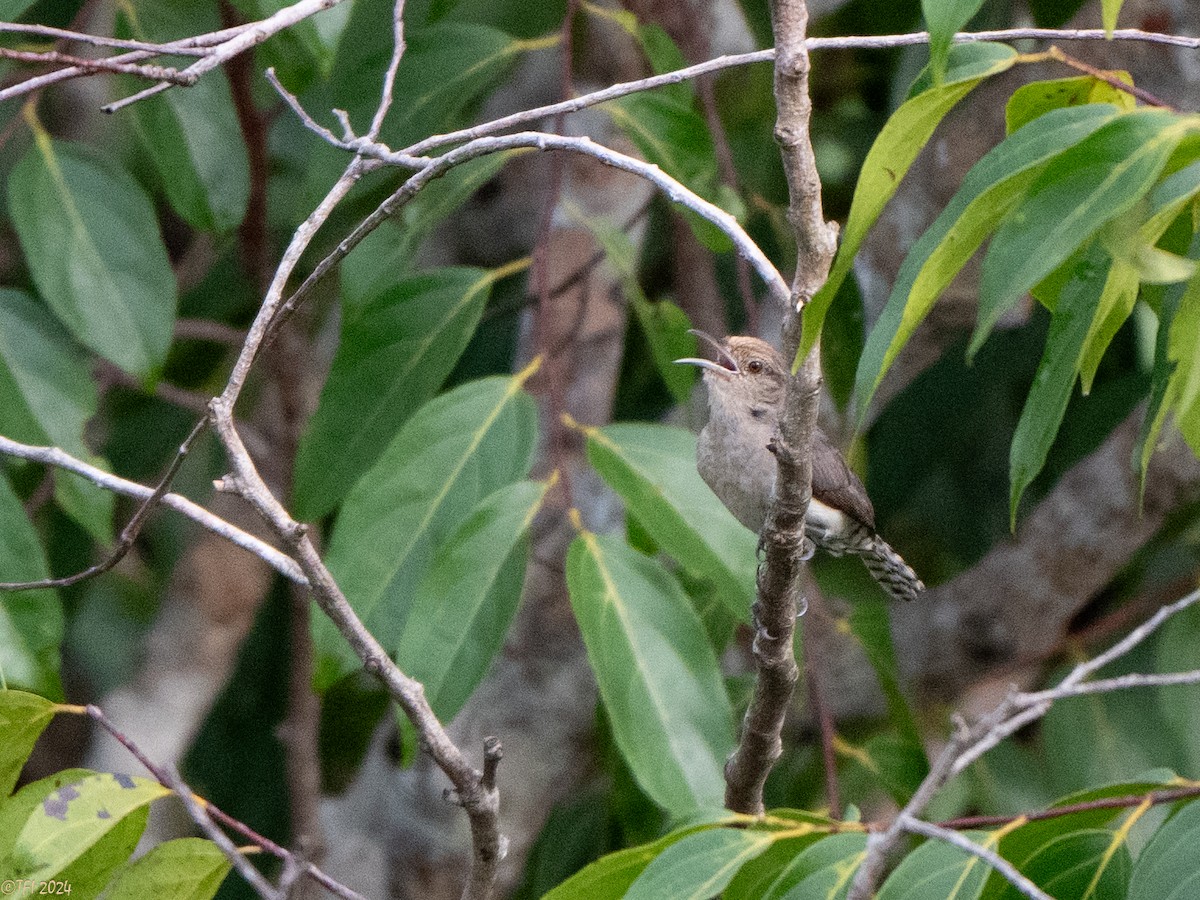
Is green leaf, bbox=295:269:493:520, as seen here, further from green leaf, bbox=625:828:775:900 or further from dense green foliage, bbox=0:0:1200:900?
green leaf, bbox=625:828:775:900

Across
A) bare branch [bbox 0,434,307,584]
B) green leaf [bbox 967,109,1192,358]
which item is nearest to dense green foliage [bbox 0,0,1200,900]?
green leaf [bbox 967,109,1192,358]

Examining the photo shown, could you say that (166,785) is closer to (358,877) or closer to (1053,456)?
(358,877)

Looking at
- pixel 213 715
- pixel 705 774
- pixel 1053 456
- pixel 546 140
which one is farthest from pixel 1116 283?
pixel 213 715

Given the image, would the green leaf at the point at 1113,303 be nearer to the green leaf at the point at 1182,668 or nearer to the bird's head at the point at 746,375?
the bird's head at the point at 746,375

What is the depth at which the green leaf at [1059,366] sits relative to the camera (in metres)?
1.80

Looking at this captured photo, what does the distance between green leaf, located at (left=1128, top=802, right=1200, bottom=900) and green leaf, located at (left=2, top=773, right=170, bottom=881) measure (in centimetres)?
144

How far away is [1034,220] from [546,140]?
2.37 ft

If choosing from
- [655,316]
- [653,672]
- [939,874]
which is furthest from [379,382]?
[939,874]

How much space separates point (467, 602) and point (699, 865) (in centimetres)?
117

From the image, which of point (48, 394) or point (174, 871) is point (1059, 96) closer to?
point (174, 871)

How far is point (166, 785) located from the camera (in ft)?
7.29

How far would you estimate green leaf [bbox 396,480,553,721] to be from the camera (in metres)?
3.02

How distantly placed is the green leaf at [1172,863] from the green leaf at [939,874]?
201 mm

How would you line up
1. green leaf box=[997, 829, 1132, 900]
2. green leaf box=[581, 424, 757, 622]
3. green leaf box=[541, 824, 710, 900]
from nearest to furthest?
green leaf box=[997, 829, 1132, 900] < green leaf box=[541, 824, 710, 900] < green leaf box=[581, 424, 757, 622]
